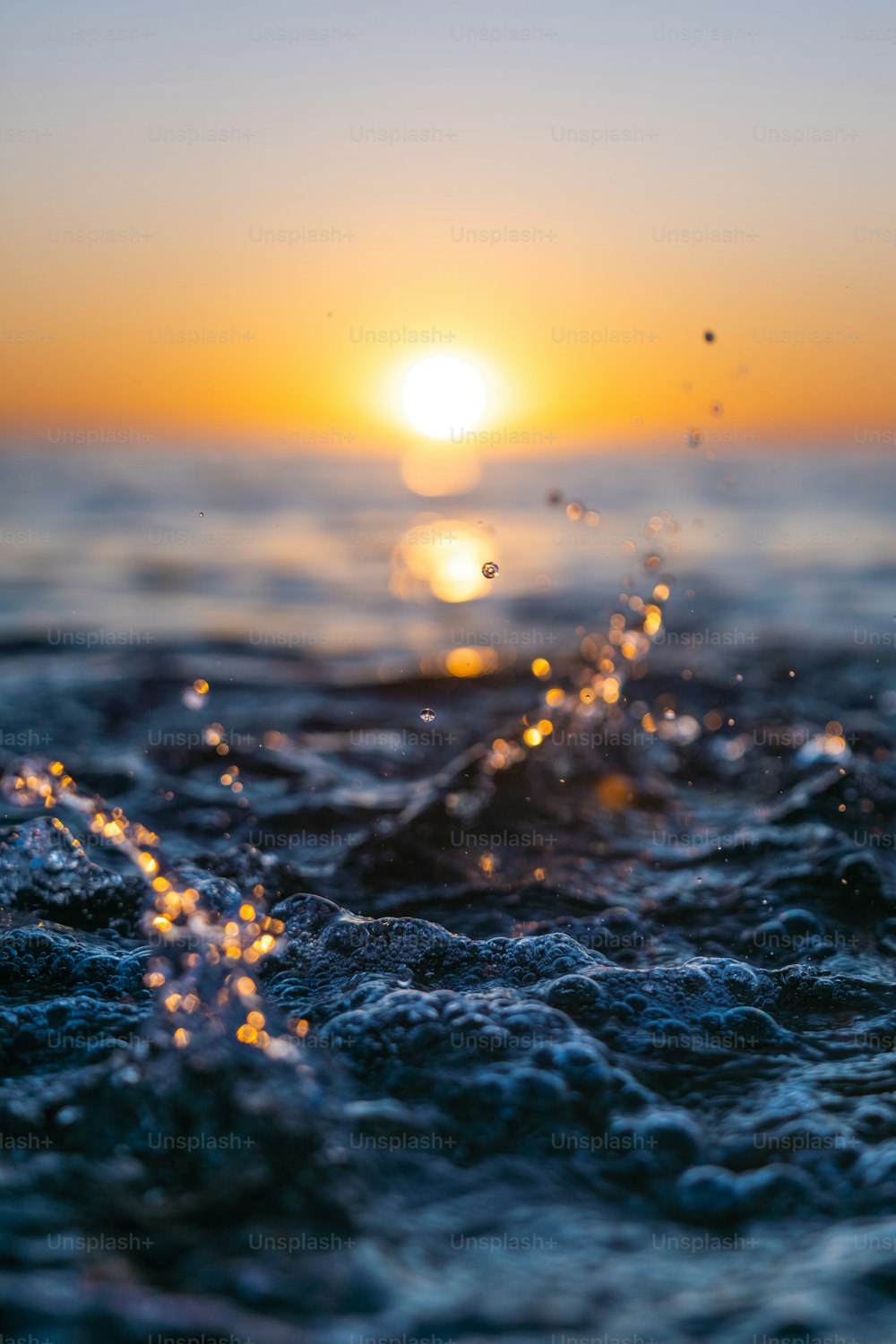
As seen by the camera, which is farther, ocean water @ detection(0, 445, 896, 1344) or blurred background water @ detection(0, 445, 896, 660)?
blurred background water @ detection(0, 445, 896, 660)

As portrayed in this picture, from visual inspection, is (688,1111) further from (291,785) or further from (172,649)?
(172,649)

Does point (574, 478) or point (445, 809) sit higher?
point (574, 478)

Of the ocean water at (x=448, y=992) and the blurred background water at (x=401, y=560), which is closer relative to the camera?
the ocean water at (x=448, y=992)

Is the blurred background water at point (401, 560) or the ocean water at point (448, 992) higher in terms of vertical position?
the blurred background water at point (401, 560)

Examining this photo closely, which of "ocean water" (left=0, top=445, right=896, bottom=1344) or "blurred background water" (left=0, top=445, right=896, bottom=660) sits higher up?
"blurred background water" (left=0, top=445, right=896, bottom=660)

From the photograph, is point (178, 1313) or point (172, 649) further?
point (172, 649)

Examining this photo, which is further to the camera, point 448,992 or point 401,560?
point 401,560

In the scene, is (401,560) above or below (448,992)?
above

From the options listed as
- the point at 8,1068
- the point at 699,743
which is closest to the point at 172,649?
the point at 699,743
